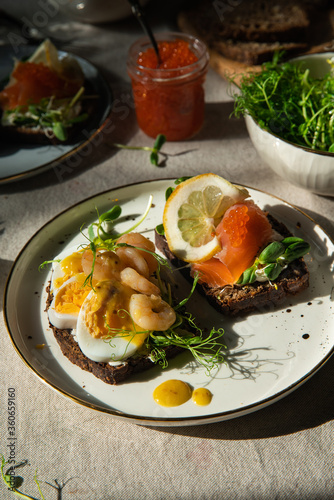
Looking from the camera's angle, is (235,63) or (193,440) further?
(235,63)

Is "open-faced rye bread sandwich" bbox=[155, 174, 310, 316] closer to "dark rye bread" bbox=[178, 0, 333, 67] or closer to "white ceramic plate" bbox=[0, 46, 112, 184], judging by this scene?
"white ceramic plate" bbox=[0, 46, 112, 184]

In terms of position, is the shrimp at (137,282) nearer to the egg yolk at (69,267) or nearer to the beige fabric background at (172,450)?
the egg yolk at (69,267)

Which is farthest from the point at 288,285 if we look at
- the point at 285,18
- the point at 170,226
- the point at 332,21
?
the point at 332,21

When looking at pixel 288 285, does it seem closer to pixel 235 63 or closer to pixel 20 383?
pixel 20 383

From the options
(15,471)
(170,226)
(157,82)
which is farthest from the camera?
(157,82)

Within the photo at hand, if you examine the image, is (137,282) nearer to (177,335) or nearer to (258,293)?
(177,335)

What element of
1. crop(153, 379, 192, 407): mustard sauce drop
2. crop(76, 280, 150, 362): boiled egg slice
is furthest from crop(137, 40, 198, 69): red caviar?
crop(153, 379, 192, 407): mustard sauce drop
